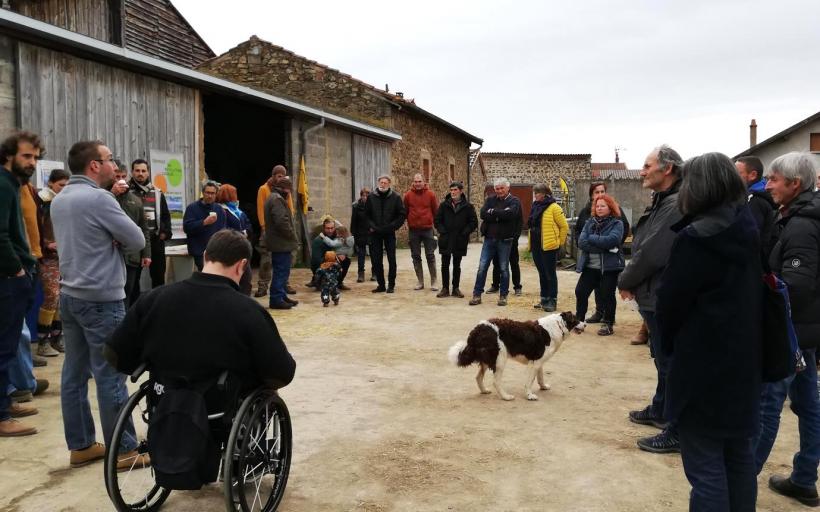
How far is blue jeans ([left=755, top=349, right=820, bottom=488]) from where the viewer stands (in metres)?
3.31

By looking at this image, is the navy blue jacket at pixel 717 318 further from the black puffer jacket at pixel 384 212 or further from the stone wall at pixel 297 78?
the stone wall at pixel 297 78

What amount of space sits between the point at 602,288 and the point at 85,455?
5.88 meters

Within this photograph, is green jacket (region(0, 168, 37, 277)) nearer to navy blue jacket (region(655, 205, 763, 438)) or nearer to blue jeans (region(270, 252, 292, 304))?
navy blue jacket (region(655, 205, 763, 438))

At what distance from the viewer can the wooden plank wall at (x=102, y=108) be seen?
773 cm

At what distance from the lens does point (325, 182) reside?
14852 millimetres

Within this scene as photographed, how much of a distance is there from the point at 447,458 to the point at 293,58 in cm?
1653

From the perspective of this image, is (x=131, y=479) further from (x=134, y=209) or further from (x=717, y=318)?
(x=134, y=209)

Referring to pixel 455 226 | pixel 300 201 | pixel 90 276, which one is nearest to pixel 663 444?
pixel 90 276

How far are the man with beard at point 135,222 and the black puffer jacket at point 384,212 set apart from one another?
178 inches

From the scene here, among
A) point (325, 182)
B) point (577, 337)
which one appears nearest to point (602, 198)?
point (577, 337)

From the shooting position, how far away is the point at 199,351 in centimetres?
275

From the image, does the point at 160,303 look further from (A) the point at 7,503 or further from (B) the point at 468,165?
(B) the point at 468,165

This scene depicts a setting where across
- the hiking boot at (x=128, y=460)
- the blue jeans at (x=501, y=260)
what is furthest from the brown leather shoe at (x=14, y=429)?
the blue jeans at (x=501, y=260)

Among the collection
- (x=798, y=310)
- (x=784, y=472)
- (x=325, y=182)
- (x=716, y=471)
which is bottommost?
(x=784, y=472)
